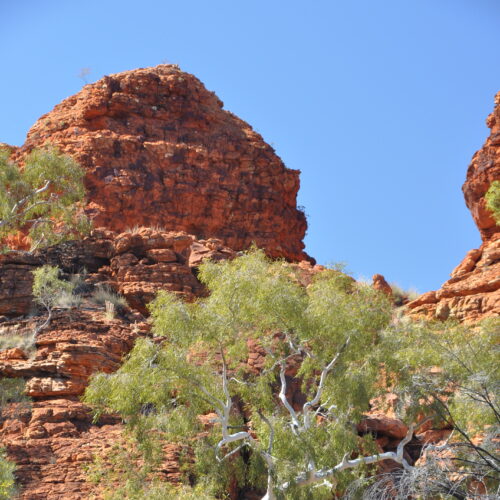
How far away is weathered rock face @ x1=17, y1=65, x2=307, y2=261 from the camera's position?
35844 millimetres

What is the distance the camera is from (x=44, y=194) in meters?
30.2

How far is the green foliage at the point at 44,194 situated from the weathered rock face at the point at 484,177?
15.7 meters

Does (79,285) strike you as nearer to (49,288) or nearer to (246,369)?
(49,288)

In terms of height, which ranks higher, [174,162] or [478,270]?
[174,162]

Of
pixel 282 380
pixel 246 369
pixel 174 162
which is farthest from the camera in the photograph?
pixel 174 162

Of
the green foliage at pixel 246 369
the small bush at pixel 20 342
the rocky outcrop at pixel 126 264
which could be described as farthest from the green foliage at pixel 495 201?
the small bush at pixel 20 342

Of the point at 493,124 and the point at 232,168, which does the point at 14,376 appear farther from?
the point at 493,124

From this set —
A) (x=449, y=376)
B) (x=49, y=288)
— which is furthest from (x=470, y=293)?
(x=49, y=288)

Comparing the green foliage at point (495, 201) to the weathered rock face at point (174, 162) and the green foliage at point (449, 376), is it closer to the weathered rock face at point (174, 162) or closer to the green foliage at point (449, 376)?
the weathered rock face at point (174, 162)

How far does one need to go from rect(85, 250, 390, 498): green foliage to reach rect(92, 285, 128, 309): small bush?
531cm

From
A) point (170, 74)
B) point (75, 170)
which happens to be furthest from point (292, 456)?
point (170, 74)

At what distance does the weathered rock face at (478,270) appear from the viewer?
27.8m

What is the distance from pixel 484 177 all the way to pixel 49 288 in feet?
61.5

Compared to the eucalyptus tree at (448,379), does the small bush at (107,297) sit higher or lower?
higher
